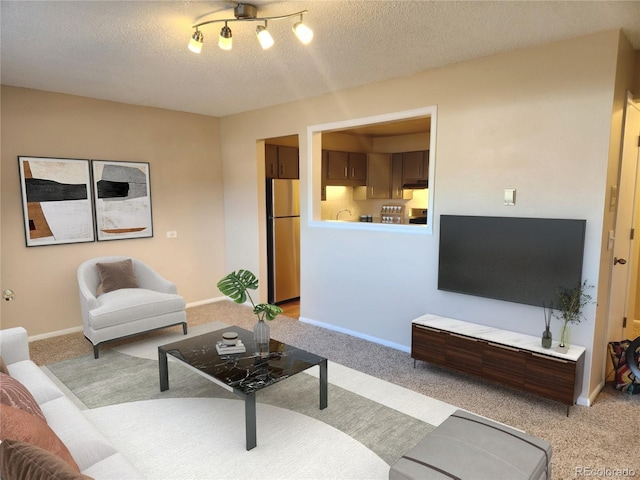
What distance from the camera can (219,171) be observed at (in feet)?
19.8

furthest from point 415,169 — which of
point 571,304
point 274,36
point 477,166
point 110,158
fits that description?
point 110,158

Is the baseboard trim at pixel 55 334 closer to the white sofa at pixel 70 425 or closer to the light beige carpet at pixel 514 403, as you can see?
the light beige carpet at pixel 514 403

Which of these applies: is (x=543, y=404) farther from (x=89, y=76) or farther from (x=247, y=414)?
(x=89, y=76)

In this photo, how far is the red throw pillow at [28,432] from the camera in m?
1.49

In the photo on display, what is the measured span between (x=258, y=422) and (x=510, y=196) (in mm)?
2644

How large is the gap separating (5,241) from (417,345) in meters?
4.42

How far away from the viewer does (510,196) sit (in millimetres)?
3230

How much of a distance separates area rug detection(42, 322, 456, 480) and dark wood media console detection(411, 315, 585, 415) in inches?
17.9

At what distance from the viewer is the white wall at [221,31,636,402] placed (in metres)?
2.87

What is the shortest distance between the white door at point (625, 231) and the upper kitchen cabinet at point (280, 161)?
14.1ft

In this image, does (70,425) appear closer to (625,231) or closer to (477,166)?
(477,166)

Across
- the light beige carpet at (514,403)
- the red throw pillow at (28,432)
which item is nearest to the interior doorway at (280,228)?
the light beige carpet at (514,403)

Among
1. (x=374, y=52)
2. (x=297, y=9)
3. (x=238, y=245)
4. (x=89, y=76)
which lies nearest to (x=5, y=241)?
(x=89, y=76)

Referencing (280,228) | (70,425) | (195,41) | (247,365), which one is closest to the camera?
(70,425)
